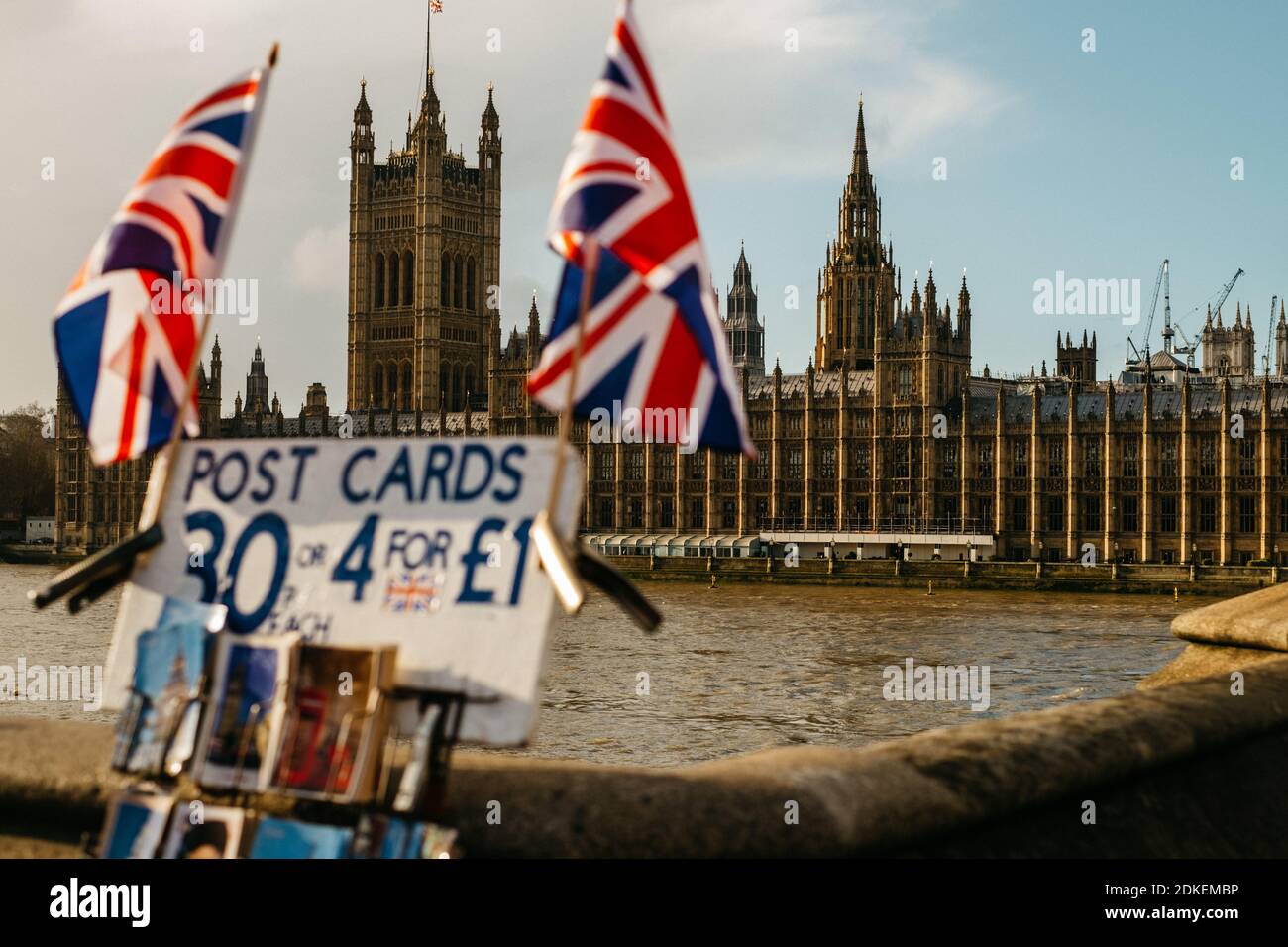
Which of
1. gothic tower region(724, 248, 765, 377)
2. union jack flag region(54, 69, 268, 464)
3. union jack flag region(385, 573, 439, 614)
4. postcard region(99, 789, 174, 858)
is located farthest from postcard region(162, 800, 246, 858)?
gothic tower region(724, 248, 765, 377)

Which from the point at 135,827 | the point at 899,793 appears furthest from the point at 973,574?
the point at 135,827

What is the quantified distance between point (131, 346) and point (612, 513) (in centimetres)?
7478

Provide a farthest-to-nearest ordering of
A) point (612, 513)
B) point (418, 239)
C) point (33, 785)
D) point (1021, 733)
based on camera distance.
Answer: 1. point (418, 239)
2. point (612, 513)
3. point (1021, 733)
4. point (33, 785)

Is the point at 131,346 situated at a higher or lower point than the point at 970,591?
higher

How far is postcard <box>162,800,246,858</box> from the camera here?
3535 mm

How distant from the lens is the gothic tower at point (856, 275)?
9225cm

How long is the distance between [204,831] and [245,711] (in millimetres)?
280

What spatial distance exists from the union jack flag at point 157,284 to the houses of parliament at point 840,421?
64.7 m

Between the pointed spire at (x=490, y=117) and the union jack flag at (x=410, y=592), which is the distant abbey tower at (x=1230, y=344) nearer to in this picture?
the pointed spire at (x=490, y=117)

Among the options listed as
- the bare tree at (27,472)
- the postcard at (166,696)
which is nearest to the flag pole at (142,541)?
the postcard at (166,696)

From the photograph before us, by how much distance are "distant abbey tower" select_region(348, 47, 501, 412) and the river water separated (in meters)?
41.5
